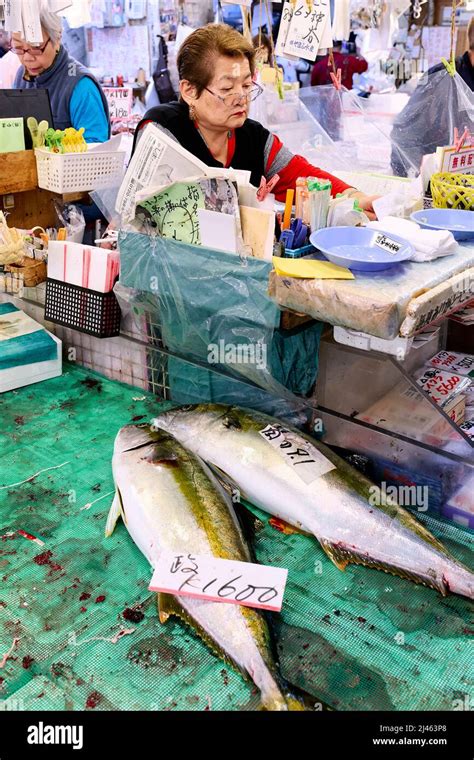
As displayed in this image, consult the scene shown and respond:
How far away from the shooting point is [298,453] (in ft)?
6.76

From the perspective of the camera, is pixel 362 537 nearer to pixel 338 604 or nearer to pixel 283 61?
pixel 338 604

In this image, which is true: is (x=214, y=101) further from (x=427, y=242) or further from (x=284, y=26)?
(x=284, y=26)

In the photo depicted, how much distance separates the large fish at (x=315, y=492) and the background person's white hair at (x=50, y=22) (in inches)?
97.3

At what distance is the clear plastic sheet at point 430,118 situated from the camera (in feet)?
14.1

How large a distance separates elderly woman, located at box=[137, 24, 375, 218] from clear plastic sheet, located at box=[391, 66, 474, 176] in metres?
1.88

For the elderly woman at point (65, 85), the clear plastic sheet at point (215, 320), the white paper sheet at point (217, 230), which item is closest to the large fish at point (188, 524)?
the clear plastic sheet at point (215, 320)

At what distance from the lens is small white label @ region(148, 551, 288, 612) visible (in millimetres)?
1601

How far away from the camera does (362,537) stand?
184cm

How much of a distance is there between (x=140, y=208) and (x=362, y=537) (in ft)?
4.37

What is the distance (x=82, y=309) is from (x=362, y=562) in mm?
1516

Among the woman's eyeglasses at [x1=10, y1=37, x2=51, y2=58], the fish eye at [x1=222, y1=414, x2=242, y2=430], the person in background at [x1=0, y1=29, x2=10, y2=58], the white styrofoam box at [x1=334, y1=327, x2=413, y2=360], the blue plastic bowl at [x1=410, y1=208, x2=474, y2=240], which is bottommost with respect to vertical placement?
the fish eye at [x1=222, y1=414, x2=242, y2=430]

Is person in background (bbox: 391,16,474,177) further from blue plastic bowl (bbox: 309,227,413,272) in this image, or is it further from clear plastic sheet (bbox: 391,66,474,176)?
blue plastic bowl (bbox: 309,227,413,272)

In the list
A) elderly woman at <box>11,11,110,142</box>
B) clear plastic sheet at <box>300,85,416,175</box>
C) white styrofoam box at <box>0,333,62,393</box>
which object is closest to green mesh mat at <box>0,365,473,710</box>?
white styrofoam box at <box>0,333,62,393</box>

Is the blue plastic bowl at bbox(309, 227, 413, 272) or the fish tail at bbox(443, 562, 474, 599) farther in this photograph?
the blue plastic bowl at bbox(309, 227, 413, 272)
